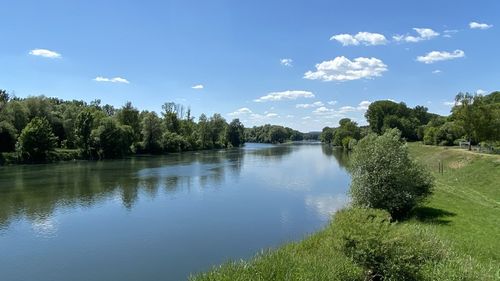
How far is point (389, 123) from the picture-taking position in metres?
106

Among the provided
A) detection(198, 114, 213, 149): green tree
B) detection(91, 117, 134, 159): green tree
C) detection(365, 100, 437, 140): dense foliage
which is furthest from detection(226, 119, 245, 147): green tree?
detection(91, 117, 134, 159): green tree

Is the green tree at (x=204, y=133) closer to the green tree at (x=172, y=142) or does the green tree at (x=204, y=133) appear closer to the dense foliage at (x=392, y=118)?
the green tree at (x=172, y=142)

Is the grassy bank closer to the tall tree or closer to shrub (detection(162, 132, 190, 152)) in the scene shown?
the tall tree

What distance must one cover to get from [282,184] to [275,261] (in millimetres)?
30092

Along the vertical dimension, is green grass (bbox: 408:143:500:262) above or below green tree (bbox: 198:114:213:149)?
below

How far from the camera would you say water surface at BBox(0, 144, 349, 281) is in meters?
17.3

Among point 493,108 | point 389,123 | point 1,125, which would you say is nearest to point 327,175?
point 493,108

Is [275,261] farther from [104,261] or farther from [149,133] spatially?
[149,133]

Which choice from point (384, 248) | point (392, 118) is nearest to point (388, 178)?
point (384, 248)

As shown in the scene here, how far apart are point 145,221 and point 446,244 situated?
58.5 feet

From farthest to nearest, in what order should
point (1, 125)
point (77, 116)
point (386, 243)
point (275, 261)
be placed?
point (77, 116) → point (1, 125) → point (275, 261) → point (386, 243)

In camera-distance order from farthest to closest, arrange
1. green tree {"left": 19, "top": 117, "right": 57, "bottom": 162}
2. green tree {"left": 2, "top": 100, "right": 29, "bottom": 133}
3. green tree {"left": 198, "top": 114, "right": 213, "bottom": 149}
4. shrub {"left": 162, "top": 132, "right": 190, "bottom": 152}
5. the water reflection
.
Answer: green tree {"left": 198, "top": 114, "right": 213, "bottom": 149} → shrub {"left": 162, "top": 132, "right": 190, "bottom": 152} → green tree {"left": 2, "top": 100, "right": 29, "bottom": 133} → green tree {"left": 19, "top": 117, "right": 57, "bottom": 162} → the water reflection

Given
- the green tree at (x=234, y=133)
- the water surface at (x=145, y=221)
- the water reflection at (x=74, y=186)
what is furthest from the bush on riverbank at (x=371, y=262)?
the green tree at (x=234, y=133)

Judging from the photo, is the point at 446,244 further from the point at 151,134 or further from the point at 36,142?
the point at 151,134
